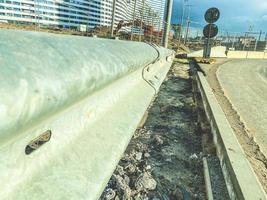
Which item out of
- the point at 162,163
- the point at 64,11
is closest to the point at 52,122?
the point at 162,163

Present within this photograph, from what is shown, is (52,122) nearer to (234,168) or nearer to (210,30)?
(234,168)

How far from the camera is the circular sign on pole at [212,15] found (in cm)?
1908

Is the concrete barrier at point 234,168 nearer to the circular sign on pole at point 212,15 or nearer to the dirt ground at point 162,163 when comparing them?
the dirt ground at point 162,163

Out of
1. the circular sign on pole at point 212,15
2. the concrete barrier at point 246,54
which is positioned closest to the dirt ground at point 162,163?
the circular sign on pole at point 212,15

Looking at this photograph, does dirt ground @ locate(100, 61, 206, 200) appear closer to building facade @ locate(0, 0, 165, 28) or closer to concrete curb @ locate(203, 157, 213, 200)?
concrete curb @ locate(203, 157, 213, 200)

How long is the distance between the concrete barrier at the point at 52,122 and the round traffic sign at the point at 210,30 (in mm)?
18800

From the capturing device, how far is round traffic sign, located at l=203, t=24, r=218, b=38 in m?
19.1

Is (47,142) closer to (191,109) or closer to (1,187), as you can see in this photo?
(1,187)

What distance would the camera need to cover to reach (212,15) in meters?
19.3

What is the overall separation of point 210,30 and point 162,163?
18.3 meters

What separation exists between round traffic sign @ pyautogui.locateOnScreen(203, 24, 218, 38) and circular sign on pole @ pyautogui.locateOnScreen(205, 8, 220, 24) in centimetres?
33

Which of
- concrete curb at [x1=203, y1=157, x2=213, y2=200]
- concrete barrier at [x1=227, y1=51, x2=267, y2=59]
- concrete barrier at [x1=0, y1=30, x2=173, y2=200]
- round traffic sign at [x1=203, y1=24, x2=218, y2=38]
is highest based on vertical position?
round traffic sign at [x1=203, y1=24, x2=218, y2=38]

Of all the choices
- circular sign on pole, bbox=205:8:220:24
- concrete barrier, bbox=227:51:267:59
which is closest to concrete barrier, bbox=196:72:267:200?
circular sign on pole, bbox=205:8:220:24

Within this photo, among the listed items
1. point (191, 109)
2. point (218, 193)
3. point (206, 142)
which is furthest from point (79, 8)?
point (218, 193)
